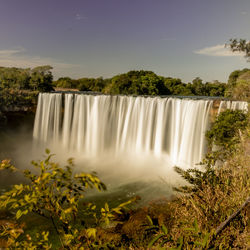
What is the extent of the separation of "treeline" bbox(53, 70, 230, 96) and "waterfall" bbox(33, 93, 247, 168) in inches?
822

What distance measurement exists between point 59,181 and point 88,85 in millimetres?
76868

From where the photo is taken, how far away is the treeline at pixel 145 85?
48125mm

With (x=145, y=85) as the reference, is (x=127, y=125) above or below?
below

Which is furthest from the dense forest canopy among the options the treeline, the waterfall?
the waterfall

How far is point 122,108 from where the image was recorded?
25.6m

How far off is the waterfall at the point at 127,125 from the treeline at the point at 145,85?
20.9m

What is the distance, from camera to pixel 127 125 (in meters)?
25.3

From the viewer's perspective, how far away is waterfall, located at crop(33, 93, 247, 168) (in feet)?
67.1

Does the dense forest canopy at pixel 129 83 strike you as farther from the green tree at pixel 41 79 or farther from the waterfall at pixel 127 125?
the waterfall at pixel 127 125

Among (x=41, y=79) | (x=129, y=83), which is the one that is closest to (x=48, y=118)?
(x=41, y=79)

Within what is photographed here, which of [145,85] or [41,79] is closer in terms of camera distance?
[41,79]

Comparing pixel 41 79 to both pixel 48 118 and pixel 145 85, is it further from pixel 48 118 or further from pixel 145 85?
pixel 145 85

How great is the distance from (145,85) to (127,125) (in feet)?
80.0

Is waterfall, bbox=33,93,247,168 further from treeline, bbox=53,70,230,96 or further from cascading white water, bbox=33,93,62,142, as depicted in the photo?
treeline, bbox=53,70,230,96
